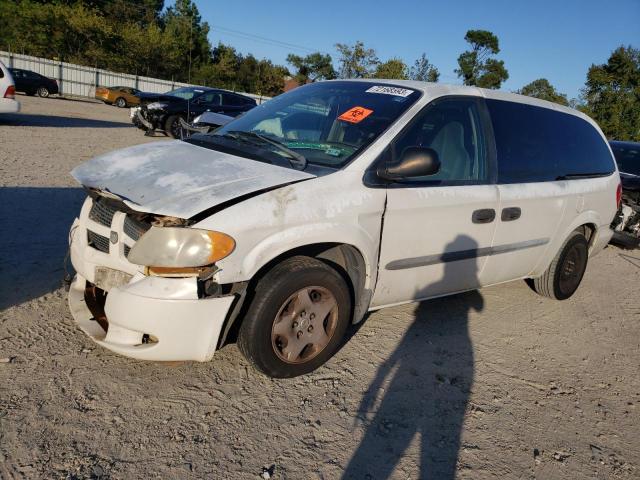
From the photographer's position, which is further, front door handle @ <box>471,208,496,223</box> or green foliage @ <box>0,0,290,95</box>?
green foliage @ <box>0,0,290,95</box>

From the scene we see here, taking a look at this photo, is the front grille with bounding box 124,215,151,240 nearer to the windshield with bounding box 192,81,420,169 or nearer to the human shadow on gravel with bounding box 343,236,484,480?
the windshield with bounding box 192,81,420,169

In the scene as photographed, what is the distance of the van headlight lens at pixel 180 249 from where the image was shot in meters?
2.39

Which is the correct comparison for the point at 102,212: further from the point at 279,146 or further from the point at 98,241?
the point at 279,146

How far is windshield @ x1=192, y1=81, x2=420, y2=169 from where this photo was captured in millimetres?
3105

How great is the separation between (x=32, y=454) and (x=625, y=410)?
11.1ft

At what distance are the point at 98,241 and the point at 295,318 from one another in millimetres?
1210

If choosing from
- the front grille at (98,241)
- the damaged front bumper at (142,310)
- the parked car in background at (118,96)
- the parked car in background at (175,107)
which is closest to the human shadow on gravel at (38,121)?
the parked car in background at (175,107)

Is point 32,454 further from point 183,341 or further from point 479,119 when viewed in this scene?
point 479,119

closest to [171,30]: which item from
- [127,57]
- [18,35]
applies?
[127,57]

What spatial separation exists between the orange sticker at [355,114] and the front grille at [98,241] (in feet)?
5.61

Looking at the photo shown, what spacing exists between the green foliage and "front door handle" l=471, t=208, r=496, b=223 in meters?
39.9

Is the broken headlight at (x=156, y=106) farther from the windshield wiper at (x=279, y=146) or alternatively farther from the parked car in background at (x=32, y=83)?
the parked car in background at (x=32, y=83)

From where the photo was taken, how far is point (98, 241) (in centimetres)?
283

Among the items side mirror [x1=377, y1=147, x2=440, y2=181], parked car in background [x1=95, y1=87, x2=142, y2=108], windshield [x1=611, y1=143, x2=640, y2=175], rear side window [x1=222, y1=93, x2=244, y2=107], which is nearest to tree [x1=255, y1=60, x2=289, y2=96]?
parked car in background [x1=95, y1=87, x2=142, y2=108]
